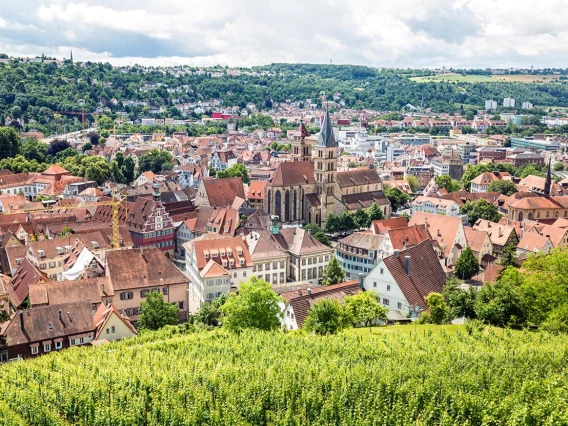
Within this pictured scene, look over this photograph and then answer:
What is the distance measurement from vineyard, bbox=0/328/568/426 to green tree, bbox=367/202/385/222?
6850 cm

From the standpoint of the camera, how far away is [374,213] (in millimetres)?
112812

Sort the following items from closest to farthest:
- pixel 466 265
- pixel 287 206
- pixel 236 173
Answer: pixel 466 265
pixel 287 206
pixel 236 173

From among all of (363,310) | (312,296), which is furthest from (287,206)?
(363,310)

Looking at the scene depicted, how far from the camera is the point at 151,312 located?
58.2m

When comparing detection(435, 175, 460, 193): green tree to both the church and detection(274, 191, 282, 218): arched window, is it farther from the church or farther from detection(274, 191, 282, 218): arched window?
detection(274, 191, 282, 218): arched window

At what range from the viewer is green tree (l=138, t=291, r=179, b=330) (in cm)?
5822

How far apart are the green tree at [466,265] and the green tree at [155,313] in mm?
37389

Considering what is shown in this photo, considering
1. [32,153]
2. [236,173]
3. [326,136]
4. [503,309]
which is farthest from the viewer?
[32,153]

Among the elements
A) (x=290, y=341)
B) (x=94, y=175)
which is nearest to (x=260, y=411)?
(x=290, y=341)

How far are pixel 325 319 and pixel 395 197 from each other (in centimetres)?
8508

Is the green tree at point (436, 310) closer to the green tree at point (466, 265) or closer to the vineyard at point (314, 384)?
the vineyard at point (314, 384)

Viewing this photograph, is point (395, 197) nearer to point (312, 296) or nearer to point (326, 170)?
point (326, 170)

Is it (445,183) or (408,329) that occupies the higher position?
(445,183)

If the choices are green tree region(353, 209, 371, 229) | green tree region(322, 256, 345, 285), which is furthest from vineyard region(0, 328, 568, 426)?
green tree region(353, 209, 371, 229)
